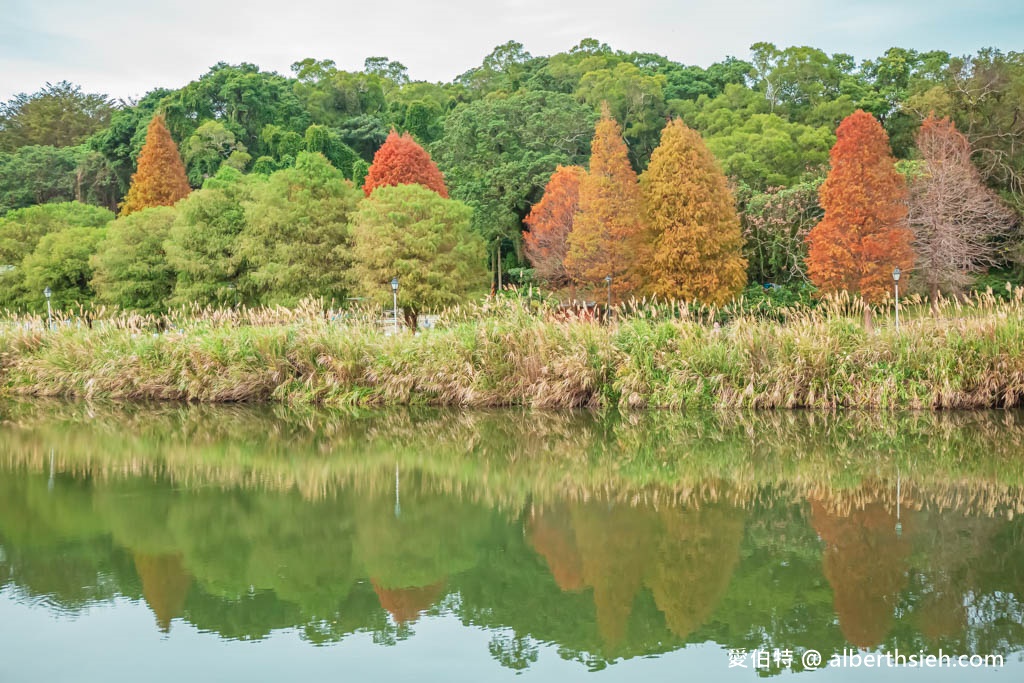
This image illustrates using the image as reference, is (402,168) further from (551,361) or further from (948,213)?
(551,361)

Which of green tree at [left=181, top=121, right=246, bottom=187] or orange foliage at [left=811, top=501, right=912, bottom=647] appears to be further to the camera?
green tree at [left=181, top=121, right=246, bottom=187]

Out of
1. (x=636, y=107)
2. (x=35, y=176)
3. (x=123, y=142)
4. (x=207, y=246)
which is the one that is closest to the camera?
(x=207, y=246)

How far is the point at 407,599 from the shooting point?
5.73m

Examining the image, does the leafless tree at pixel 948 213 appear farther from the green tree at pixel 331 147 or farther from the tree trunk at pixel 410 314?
the green tree at pixel 331 147

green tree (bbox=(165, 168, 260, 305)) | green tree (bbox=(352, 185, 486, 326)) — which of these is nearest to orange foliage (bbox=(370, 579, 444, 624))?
green tree (bbox=(352, 185, 486, 326))

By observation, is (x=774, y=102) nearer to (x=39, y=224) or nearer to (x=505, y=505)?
(x=39, y=224)

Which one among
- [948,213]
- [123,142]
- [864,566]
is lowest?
[864,566]

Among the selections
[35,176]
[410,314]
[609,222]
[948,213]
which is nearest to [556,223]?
[609,222]

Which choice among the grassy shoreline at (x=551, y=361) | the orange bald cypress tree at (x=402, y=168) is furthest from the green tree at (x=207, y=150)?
the grassy shoreline at (x=551, y=361)

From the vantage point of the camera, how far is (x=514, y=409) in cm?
1337

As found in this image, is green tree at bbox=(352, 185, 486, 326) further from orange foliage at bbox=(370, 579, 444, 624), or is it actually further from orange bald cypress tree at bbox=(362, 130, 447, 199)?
orange foliage at bbox=(370, 579, 444, 624)

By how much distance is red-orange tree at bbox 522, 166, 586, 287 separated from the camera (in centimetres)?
3194

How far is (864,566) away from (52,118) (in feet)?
212

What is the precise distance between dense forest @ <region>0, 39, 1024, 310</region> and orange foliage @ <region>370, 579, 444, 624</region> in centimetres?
2095
